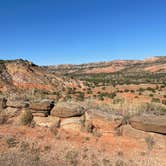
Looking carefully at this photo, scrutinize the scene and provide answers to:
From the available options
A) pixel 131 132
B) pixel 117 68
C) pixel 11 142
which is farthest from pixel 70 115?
pixel 117 68


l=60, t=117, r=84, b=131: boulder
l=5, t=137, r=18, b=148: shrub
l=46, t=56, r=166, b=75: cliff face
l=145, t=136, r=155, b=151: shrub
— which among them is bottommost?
l=145, t=136, r=155, b=151: shrub

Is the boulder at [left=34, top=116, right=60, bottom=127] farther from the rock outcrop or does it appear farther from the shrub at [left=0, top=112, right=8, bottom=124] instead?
the shrub at [left=0, top=112, right=8, bottom=124]

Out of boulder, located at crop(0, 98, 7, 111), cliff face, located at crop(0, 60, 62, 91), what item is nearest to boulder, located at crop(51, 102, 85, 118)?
boulder, located at crop(0, 98, 7, 111)

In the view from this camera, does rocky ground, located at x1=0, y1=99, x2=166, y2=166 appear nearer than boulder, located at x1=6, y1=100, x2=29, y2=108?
Yes

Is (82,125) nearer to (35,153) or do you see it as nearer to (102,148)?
(102,148)

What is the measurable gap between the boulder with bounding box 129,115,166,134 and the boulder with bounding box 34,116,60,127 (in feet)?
12.6

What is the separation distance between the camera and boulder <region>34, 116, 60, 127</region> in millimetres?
13805

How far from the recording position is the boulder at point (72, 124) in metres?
13.4

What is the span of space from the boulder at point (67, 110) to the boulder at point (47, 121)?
262mm

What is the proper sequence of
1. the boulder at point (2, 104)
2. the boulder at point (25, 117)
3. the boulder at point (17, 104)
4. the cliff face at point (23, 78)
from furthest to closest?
the cliff face at point (23, 78), the boulder at point (2, 104), the boulder at point (17, 104), the boulder at point (25, 117)

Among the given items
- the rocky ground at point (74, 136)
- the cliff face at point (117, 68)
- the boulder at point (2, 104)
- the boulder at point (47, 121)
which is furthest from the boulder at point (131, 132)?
the cliff face at point (117, 68)

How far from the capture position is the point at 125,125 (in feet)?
41.8

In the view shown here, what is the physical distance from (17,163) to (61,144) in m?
2.83

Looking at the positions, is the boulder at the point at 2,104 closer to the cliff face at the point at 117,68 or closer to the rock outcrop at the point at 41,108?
the rock outcrop at the point at 41,108
